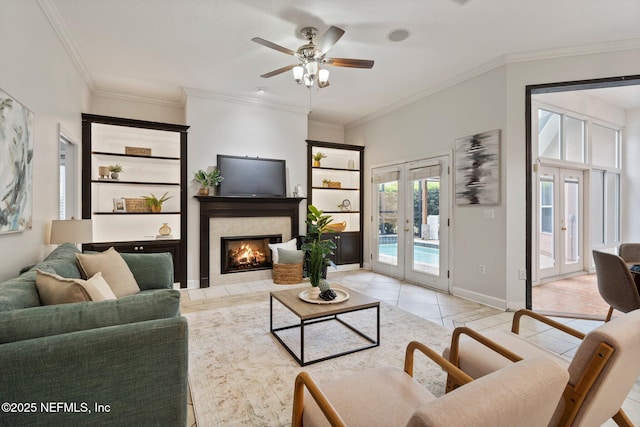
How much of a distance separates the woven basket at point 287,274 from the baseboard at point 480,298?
2356 mm

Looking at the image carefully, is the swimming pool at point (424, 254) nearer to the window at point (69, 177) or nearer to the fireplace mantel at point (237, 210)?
the fireplace mantel at point (237, 210)

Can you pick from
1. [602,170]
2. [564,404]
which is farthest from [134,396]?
[602,170]

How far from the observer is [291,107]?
17.9ft

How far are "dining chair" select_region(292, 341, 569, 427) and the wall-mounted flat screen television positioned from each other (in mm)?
3958

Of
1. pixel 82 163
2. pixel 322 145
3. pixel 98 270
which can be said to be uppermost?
pixel 322 145

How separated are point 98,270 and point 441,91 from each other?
185 inches

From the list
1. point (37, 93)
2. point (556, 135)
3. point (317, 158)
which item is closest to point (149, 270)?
point (37, 93)

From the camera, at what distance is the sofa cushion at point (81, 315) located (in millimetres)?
1109

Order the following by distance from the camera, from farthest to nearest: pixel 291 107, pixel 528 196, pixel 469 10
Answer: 1. pixel 291 107
2. pixel 528 196
3. pixel 469 10

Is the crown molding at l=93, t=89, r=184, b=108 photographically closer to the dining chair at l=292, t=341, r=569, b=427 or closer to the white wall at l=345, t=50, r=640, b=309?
the white wall at l=345, t=50, r=640, b=309

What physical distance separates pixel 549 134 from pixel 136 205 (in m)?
6.71

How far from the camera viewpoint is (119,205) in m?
4.41

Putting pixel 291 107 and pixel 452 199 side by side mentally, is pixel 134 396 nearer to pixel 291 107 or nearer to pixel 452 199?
pixel 452 199

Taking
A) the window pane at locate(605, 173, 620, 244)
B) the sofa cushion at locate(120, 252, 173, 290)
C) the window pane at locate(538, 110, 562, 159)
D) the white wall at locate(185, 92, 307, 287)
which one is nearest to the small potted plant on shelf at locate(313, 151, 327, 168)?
the white wall at locate(185, 92, 307, 287)
